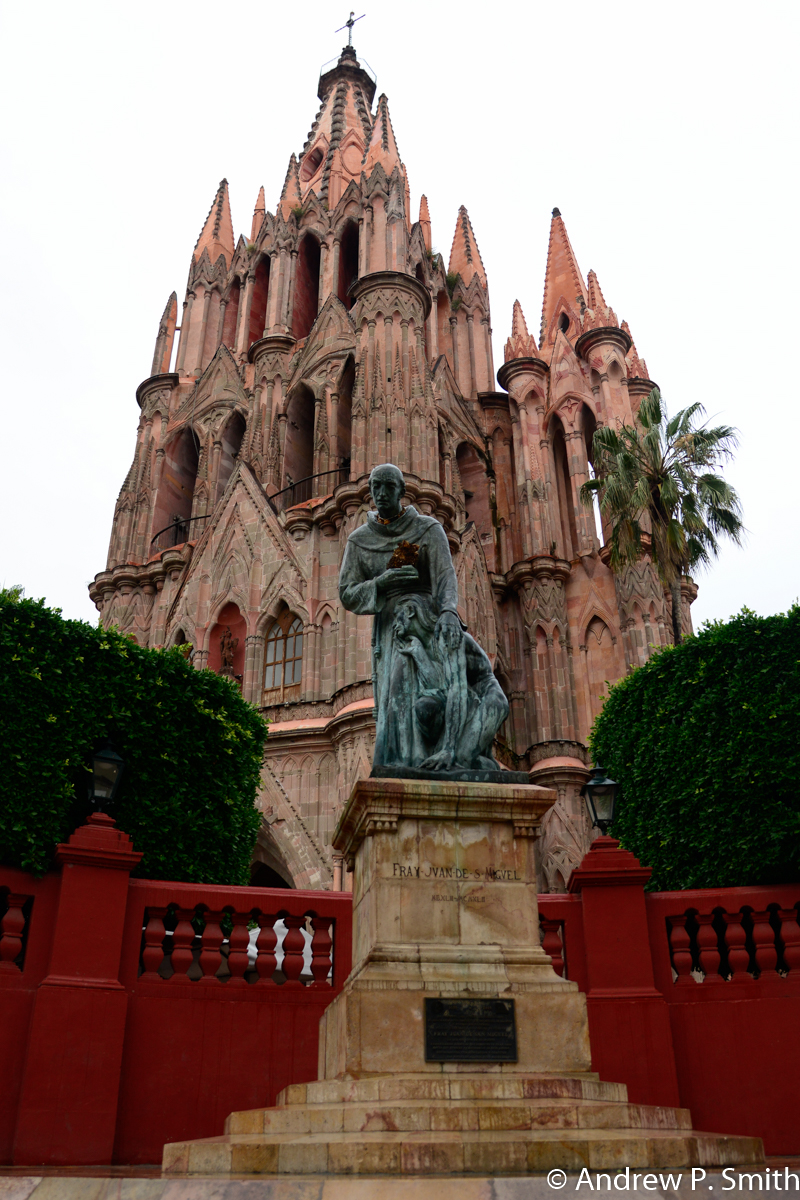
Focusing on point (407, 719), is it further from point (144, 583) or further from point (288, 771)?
point (144, 583)

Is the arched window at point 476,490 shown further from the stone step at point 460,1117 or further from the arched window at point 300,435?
the stone step at point 460,1117

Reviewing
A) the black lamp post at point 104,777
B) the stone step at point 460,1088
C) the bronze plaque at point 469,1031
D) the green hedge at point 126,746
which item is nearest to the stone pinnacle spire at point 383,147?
the green hedge at point 126,746

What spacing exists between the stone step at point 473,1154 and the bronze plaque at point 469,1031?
2.82ft

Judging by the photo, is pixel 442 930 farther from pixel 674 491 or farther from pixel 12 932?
pixel 674 491

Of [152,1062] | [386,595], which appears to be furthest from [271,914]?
[386,595]

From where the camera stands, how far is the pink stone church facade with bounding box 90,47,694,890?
26781mm

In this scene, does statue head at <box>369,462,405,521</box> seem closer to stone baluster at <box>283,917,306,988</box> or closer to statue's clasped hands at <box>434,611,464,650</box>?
statue's clasped hands at <box>434,611,464,650</box>

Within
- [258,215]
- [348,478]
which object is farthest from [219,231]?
[348,478]

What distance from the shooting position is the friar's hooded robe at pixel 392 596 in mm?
7320

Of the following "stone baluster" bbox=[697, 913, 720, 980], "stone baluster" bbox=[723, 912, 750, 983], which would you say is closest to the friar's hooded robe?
"stone baluster" bbox=[697, 913, 720, 980]

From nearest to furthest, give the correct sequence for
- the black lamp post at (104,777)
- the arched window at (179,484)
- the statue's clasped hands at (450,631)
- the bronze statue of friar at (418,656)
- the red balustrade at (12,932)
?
the bronze statue of friar at (418,656), the statue's clasped hands at (450,631), the red balustrade at (12,932), the black lamp post at (104,777), the arched window at (179,484)

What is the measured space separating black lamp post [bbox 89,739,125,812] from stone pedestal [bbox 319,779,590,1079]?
312 cm

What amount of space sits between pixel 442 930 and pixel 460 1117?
4.49 ft

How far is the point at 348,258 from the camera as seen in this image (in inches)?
1480
